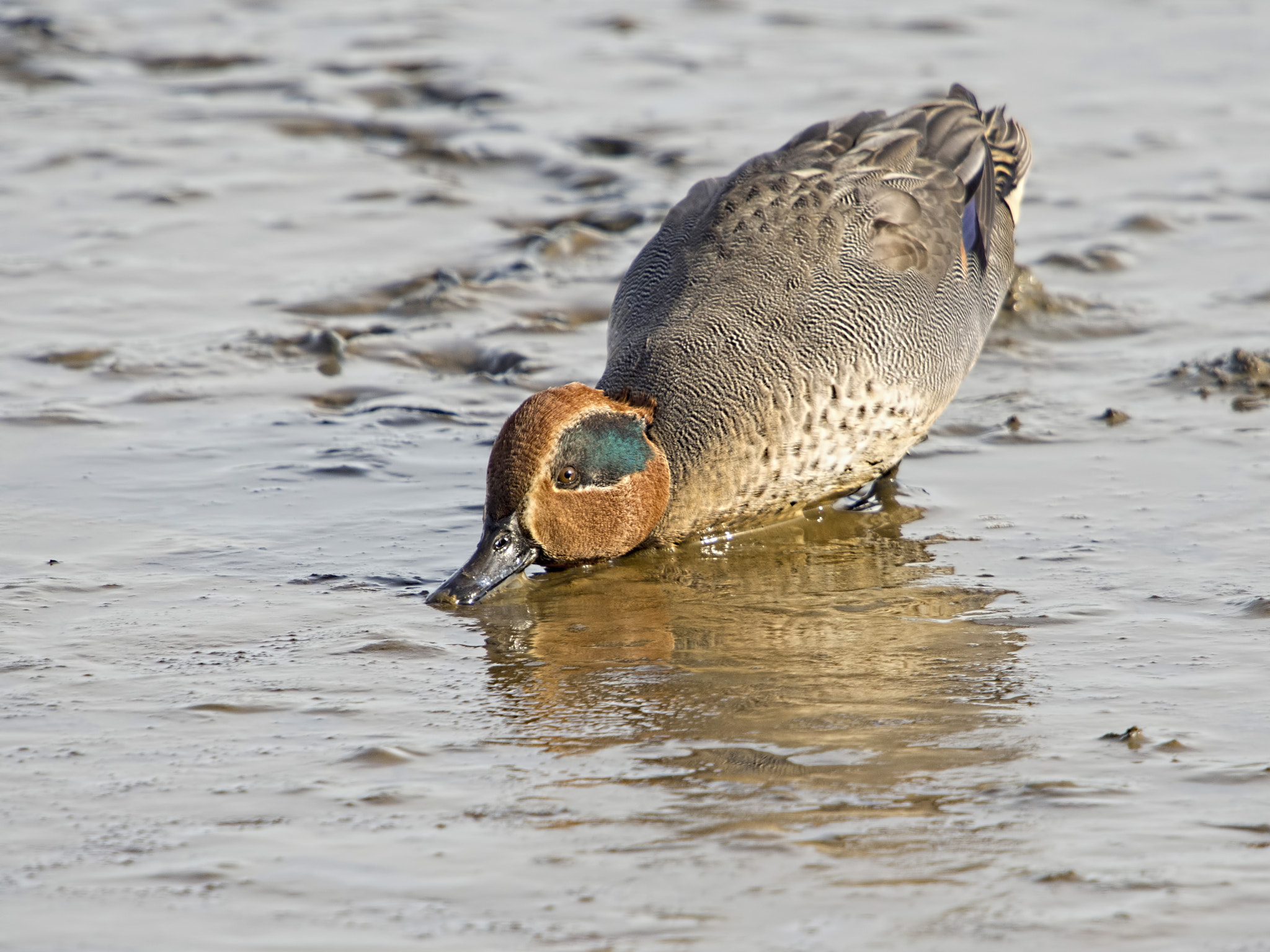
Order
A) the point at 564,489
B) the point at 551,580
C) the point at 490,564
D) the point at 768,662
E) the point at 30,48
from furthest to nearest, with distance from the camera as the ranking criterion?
the point at 30,48, the point at 551,580, the point at 564,489, the point at 490,564, the point at 768,662

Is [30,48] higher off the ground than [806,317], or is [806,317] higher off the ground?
[30,48]

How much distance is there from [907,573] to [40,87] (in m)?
8.02

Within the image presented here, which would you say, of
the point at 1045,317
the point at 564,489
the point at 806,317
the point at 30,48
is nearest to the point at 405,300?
the point at 806,317

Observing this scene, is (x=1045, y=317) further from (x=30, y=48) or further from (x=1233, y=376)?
(x=30, y=48)

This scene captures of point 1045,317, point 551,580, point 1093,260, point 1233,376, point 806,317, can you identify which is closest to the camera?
point 551,580

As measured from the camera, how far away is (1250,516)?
18.0 feet

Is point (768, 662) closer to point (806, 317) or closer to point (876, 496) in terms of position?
point (806, 317)

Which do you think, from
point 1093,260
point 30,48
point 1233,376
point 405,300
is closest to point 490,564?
point 405,300

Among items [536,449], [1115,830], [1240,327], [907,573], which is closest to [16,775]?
[536,449]

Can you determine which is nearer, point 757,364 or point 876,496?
point 757,364

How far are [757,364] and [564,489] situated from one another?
845mm

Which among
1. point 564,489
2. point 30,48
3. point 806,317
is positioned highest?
point 30,48

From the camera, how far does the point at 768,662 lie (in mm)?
4461

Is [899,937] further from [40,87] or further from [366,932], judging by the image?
[40,87]
